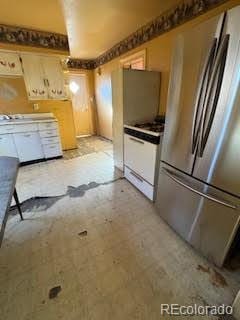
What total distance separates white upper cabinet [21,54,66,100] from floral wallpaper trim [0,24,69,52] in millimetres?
224

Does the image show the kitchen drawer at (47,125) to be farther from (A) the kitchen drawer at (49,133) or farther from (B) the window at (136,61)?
(B) the window at (136,61)

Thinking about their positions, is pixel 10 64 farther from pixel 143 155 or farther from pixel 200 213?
pixel 200 213

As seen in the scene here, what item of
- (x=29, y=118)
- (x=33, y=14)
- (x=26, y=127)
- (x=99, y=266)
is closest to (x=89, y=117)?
(x=29, y=118)

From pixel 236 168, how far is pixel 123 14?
2.66 metres

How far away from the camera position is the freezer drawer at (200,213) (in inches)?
45.7

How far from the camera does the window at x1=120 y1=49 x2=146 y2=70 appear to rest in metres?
2.95

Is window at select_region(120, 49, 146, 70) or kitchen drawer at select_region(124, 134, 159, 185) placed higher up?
window at select_region(120, 49, 146, 70)

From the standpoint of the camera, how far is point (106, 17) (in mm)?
2424

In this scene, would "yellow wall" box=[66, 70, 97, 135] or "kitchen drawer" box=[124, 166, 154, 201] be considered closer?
"kitchen drawer" box=[124, 166, 154, 201]

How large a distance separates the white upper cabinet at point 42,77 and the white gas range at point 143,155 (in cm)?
228

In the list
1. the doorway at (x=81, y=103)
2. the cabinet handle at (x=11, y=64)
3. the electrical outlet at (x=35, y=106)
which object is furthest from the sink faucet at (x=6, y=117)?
the doorway at (x=81, y=103)

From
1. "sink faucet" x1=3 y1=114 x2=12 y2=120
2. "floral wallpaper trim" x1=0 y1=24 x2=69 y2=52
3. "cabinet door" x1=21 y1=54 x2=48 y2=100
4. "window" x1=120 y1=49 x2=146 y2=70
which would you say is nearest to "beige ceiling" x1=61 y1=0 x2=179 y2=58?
"floral wallpaper trim" x1=0 y1=24 x2=69 y2=52

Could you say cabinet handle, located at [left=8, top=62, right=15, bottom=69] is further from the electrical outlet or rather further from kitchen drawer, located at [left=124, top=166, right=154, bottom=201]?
kitchen drawer, located at [left=124, top=166, right=154, bottom=201]

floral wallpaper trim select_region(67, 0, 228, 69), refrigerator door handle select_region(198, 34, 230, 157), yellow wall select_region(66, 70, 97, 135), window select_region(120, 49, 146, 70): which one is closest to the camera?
refrigerator door handle select_region(198, 34, 230, 157)
